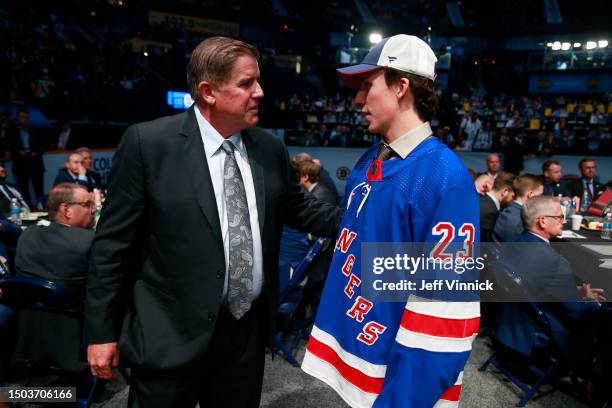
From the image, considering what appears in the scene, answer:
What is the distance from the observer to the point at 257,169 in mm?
1674

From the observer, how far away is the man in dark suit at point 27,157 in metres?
8.08

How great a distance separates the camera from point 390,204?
4.28 feet

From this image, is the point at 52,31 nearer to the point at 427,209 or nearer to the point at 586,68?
the point at 427,209

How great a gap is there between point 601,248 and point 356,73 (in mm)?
3222

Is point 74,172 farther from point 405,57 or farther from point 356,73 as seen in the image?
→ point 405,57

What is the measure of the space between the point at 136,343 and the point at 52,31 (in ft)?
54.8

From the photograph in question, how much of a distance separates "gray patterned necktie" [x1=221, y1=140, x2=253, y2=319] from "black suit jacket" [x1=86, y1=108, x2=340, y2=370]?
0.06m

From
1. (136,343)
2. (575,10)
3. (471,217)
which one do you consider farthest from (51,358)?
(575,10)

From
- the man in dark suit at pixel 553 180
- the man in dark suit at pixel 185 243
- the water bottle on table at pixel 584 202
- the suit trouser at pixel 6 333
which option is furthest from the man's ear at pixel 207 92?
the water bottle on table at pixel 584 202

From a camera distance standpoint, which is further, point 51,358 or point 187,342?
point 51,358

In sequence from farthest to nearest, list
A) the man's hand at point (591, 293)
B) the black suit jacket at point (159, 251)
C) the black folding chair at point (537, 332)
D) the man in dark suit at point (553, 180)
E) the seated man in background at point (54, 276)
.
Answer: the man in dark suit at point (553, 180), the man's hand at point (591, 293), the black folding chair at point (537, 332), the seated man in background at point (54, 276), the black suit jacket at point (159, 251)

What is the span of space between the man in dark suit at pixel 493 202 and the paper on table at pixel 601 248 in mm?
938

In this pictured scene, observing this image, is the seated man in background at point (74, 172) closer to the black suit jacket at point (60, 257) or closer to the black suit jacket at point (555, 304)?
the black suit jacket at point (60, 257)

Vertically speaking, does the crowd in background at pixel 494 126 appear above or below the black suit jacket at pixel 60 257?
above
